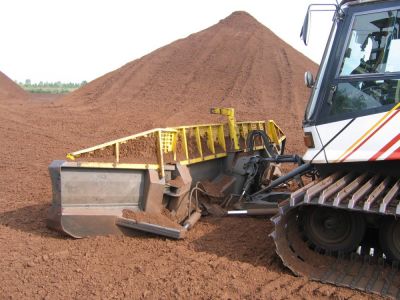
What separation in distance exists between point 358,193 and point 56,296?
9.25 feet

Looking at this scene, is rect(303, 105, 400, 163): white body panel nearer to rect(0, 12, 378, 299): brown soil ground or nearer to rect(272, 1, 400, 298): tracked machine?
rect(272, 1, 400, 298): tracked machine

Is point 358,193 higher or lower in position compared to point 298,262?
higher

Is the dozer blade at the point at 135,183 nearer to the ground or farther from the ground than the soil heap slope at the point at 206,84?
nearer to the ground

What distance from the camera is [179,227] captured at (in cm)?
573

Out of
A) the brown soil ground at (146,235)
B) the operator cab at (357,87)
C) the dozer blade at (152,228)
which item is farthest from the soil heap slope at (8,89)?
the operator cab at (357,87)

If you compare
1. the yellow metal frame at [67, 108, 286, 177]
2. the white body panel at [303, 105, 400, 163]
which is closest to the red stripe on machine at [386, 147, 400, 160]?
the white body panel at [303, 105, 400, 163]

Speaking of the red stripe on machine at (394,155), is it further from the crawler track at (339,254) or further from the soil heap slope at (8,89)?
the soil heap slope at (8,89)

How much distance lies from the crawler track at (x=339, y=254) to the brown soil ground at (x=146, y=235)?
0.18 m

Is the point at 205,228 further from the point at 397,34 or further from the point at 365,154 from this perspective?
the point at 397,34

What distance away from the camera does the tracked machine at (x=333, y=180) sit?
435cm

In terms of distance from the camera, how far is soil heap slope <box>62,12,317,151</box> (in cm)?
1900

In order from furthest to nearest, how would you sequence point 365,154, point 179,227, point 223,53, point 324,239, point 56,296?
point 223,53, point 179,227, point 324,239, point 365,154, point 56,296

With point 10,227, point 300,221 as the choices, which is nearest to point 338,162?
point 300,221

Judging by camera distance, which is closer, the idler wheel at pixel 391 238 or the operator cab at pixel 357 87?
the operator cab at pixel 357 87
